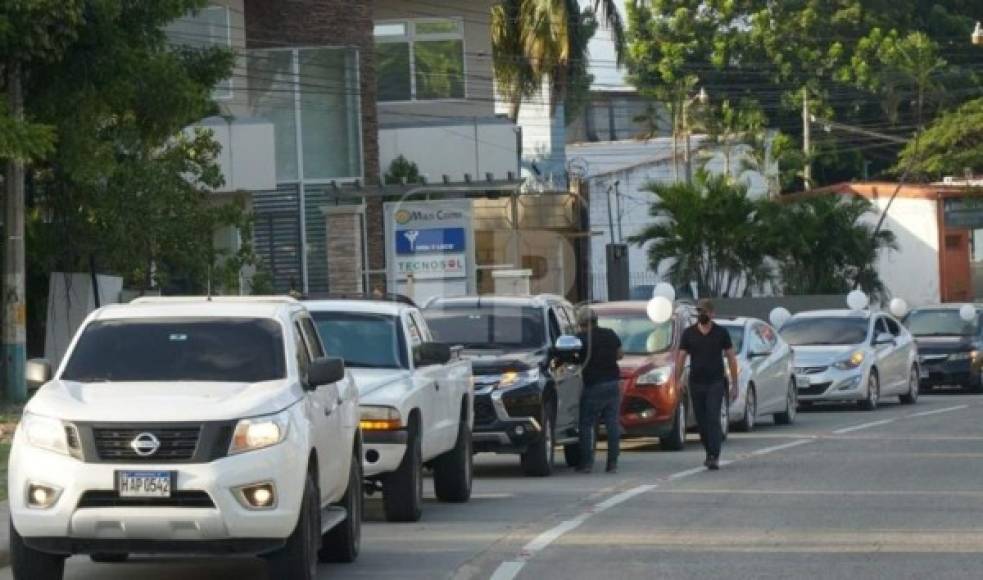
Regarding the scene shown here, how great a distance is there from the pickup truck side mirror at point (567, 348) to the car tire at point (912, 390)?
16.3m

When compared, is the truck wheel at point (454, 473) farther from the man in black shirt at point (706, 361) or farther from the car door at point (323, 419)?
the man in black shirt at point (706, 361)

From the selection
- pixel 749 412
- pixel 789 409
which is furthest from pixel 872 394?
pixel 749 412

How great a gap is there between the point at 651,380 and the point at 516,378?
4.50m

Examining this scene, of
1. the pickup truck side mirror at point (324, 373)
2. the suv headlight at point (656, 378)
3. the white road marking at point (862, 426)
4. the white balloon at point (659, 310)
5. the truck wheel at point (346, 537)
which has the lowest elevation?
the white road marking at point (862, 426)

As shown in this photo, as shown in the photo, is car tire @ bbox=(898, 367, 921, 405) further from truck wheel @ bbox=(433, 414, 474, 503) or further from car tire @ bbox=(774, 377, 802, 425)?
truck wheel @ bbox=(433, 414, 474, 503)

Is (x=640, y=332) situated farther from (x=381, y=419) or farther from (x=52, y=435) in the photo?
(x=52, y=435)

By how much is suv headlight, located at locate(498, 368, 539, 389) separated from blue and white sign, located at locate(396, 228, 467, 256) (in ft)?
49.8

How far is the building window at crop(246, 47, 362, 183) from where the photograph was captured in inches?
1636

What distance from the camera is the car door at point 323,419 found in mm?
12359

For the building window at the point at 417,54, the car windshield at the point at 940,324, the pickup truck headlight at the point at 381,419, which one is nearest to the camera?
the pickup truck headlight at the point at 381,419

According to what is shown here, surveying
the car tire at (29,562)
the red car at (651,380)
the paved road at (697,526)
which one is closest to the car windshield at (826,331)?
the red car at (651,380)

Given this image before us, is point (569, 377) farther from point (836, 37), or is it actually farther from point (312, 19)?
point (836, 37)

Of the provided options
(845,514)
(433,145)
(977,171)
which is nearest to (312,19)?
(433,145)

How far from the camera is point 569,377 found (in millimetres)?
21766
